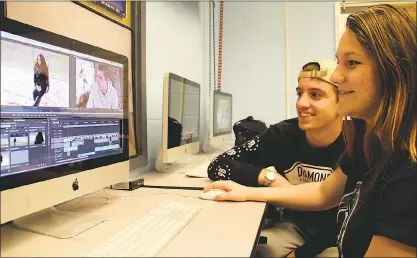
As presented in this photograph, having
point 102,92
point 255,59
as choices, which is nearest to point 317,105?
point 102,92

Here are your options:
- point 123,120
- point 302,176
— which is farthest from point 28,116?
point 302,176

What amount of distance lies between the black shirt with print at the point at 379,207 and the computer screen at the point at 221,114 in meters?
1.48

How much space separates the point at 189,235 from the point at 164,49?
5.11ft

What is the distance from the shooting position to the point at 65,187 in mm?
894

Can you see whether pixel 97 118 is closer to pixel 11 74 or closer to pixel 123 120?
pixel 123 120

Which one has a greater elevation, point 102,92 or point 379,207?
point 102,92

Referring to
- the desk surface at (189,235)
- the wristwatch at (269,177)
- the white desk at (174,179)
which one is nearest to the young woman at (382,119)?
the desk surface at (189,235)

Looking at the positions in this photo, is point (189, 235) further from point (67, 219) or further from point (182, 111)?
point (182, 111)

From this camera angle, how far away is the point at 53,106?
0.88 meters

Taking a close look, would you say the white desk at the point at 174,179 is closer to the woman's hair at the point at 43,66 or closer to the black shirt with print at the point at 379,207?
the black shirt with print at the point at 379,207

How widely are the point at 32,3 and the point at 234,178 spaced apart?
100cm

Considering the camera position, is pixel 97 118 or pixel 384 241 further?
pixel 97 118

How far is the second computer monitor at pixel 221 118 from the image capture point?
102 inches

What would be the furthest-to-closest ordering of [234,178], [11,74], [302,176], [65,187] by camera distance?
1. [302,176]
2. [234,178]
3. [65,187]
4. [11,74]
